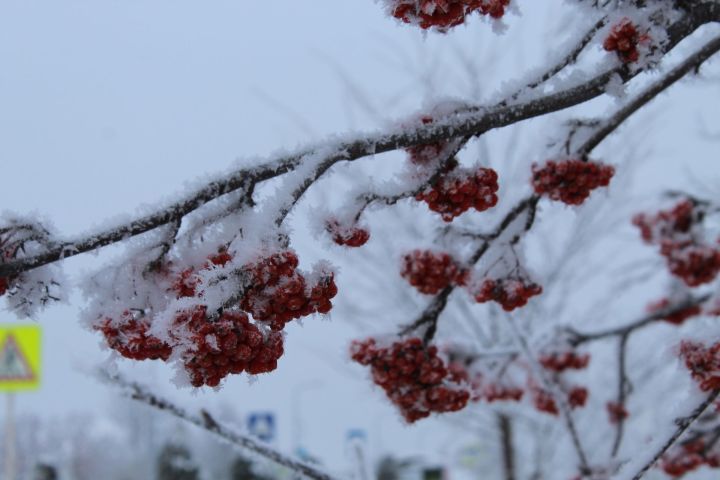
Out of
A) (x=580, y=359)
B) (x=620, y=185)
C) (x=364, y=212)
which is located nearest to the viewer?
(x=364, y=212)

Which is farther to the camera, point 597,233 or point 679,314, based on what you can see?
point 597,233

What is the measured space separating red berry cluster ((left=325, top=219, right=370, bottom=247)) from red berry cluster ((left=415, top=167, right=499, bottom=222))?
0.61ft

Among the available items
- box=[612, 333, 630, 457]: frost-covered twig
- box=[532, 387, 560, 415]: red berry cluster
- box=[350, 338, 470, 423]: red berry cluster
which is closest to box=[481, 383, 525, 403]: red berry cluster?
box=[532, 387, 560, 415]: red berry cluster

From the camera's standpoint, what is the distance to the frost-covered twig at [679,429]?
165cm

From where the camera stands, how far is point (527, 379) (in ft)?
14.0

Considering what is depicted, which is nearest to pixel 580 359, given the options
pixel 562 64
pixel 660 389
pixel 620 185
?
pixel 562 64

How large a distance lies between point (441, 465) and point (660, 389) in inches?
318

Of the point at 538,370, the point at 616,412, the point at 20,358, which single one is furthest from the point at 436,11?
the point at 20,358

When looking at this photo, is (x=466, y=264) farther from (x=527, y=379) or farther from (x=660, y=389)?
(x=660, y=389)

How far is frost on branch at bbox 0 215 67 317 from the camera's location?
1.38m

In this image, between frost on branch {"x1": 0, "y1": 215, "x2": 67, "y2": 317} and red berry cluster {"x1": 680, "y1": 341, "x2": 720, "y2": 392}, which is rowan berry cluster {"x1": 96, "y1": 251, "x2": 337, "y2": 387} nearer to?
frost on branch {"x1": 0, "y1": 215, "x2": 67, "y2": 317}

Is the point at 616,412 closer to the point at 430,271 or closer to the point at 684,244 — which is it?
the point at 684,244

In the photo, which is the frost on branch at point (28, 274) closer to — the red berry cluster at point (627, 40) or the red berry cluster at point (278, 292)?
the red berry cluster at point (278, 292)

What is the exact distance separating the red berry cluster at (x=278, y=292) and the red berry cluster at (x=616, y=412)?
9.32ft
